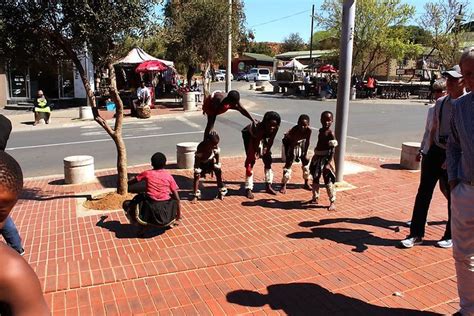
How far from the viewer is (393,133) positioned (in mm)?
13305

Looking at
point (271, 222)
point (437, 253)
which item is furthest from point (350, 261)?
point (271, 222)

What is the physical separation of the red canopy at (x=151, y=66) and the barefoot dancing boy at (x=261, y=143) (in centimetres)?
1602

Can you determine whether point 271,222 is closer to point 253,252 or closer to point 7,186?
point 253,252

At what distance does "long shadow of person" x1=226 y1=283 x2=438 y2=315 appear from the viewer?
3258 mm

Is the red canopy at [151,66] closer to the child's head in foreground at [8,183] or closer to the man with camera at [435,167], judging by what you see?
the man with camera at [435,167]

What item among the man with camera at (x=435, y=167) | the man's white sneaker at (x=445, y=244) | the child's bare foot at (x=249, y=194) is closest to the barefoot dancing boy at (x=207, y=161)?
the child's bare foot at (x=249, y=194)

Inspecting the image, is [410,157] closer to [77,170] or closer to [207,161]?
[207,161]

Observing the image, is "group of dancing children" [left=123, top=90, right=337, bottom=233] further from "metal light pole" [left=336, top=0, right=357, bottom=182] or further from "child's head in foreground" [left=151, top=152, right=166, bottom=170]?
"metal light pole" [left=336, top=0, right=357, bottom=182]

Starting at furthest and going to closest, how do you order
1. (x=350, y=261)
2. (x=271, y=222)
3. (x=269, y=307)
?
1. (x=271, y=222)
2. (x=350, y=261)
3. (x=269, y=307)

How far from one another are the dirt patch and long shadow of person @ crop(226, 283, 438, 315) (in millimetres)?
2913

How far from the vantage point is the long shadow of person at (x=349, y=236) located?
14.8ft

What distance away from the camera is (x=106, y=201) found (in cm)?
596

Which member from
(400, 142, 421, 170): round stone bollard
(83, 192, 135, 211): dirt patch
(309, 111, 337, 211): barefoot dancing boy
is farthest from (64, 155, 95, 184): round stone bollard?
(400, 142, 421, 170): round stone bollard

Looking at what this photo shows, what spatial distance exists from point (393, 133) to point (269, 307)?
36.8 feet
